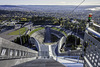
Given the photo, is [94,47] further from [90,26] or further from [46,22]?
[46,22]

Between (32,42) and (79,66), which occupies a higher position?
(79,66)

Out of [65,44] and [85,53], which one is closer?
[85,53]

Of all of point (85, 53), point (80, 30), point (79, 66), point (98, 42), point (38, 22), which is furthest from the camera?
point (38, 22)

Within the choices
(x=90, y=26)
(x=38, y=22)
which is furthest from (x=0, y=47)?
(x=38, y=22)

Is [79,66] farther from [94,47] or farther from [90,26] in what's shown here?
[90,26]

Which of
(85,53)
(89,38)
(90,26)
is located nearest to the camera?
(89,38)

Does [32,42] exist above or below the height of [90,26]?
below

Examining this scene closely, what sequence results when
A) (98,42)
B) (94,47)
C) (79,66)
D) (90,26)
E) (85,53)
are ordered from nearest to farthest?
(98,42), (94,47), (90,26), (85,53), (79,66)

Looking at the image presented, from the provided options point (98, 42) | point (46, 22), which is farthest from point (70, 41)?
point (46, 22)

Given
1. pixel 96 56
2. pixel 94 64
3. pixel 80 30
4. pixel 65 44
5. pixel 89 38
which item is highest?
pixel 89 38
